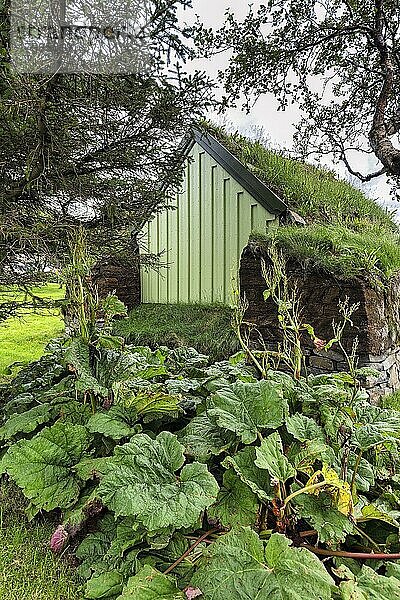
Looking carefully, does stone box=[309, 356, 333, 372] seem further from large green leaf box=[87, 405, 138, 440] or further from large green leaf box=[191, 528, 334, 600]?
large green leaf box=[191, 528, 334, 600]

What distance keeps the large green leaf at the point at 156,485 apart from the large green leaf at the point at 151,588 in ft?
0.47

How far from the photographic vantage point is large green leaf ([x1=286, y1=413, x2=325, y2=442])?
1490mm

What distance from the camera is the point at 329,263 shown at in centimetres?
340

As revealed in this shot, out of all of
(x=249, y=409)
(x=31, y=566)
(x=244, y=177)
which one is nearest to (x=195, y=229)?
(x=244, y=177)

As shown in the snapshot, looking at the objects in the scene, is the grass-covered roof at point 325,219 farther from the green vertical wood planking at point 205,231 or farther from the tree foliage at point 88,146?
the tree foliage at point 88,146

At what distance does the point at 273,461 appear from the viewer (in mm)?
1307

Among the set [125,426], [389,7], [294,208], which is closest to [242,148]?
[294,208]

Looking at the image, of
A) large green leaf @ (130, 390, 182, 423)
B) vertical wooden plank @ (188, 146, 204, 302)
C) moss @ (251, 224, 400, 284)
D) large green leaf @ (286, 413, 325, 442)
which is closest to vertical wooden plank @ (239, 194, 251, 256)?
vertical wooden plank @ (188, 146, 204, 302)

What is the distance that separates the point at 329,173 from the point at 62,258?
6235mm

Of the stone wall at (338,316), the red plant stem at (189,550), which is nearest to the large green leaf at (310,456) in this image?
the red plant stem at (189,550)

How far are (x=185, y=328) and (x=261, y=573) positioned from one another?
440 centimetres

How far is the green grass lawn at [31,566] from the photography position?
1427mm

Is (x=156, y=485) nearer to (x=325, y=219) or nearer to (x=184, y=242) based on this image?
(x=325, y=219)

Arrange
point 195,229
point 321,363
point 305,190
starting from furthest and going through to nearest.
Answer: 1. point 195,229
2. point 305,190
3. point 321,363
